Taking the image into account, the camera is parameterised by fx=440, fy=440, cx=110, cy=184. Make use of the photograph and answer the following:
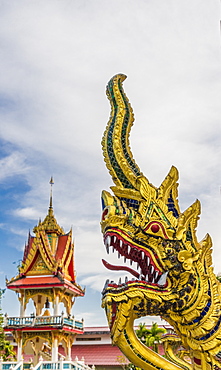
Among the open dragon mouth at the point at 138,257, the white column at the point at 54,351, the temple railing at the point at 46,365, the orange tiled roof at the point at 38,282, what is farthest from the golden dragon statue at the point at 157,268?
the orange tiled roof at the point at 38,282

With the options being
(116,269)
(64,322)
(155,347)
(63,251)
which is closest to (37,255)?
(63,251)

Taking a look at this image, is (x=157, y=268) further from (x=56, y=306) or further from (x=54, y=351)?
(x=56, y=306)

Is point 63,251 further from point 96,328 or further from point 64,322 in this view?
point 96,328

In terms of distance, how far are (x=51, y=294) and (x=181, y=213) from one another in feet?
46.6

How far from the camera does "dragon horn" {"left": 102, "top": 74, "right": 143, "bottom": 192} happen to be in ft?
17.7

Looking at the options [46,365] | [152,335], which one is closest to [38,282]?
[46,365]

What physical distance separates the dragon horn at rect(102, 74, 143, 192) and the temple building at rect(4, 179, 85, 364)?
1337cm

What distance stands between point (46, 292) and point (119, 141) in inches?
560

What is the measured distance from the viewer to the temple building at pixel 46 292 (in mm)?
17766

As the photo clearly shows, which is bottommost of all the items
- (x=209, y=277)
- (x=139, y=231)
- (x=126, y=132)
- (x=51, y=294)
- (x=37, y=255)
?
(x=209, y=277)

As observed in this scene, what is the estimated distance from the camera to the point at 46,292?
18547mm

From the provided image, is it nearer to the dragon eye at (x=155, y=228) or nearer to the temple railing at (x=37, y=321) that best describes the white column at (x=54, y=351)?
the temple railing at (x=37, y=321)

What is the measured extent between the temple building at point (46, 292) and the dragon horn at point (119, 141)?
43.9 ft

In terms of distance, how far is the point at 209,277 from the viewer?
197 inches
